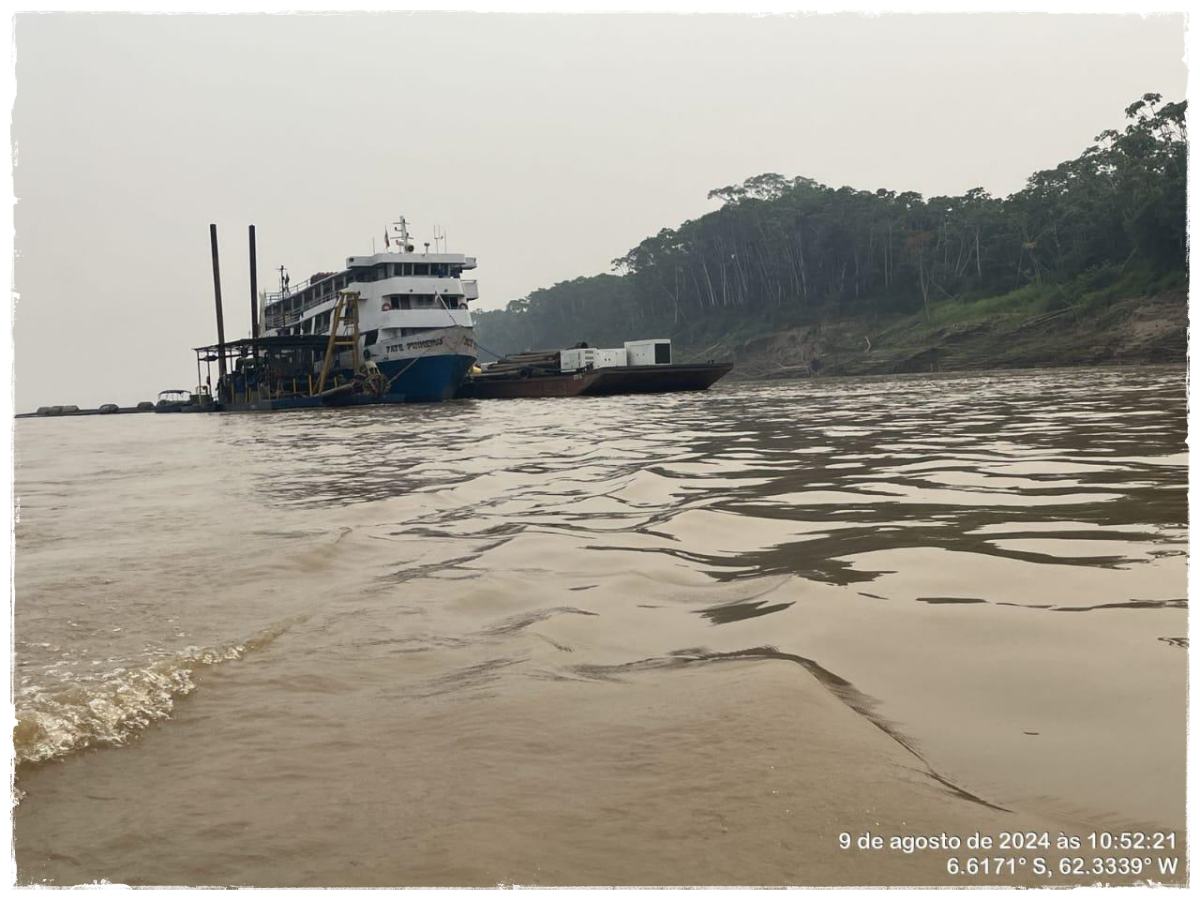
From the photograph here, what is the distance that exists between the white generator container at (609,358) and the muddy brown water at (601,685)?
39.2 metres

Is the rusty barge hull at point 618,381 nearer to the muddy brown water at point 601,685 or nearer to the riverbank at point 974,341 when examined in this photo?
the riverbank at point 974,341

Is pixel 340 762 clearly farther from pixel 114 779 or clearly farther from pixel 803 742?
pixel 803 742

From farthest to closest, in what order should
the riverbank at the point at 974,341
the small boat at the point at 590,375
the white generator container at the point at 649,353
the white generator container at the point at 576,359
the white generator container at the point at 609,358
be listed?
the riverbank at the point at 974,341
the white generator container at the point at 649,353
the white generator container at the point at 609,358
the white generator container at the point at 576,359
the small boat at the point at 590,375

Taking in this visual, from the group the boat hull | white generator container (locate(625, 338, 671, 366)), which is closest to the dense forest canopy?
white generator container (locate(625, 338, 671, 366))

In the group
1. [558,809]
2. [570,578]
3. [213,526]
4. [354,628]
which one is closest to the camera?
[558,809]

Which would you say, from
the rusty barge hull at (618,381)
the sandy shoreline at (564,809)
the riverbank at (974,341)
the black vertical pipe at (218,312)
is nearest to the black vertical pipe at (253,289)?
the black vertical pipe at (218,312)

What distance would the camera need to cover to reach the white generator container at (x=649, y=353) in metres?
46.5

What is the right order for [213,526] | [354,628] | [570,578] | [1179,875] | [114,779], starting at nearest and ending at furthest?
[1179,875]
[114,779]
[354,628]
[570,578]
[213,526]

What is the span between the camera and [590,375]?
39750mm

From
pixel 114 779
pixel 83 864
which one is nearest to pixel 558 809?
pixel 83 864

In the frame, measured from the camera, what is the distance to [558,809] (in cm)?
218

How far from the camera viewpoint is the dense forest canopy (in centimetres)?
6006

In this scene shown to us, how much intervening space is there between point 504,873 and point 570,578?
2.79 meters

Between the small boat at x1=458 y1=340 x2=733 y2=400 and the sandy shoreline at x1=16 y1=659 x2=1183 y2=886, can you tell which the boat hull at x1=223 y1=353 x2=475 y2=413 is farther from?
the sandy shoreline at x1=16 y1=659 x2=1183 y2=886
